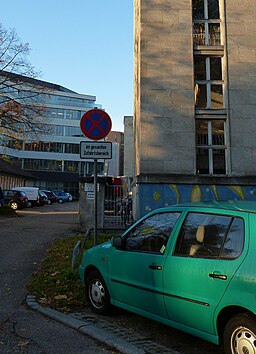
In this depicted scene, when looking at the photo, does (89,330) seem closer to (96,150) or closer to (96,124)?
(96,150)

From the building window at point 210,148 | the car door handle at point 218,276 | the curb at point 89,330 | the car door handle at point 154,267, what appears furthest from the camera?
the building window at point 210,148

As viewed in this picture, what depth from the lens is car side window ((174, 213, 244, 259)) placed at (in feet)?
11.4

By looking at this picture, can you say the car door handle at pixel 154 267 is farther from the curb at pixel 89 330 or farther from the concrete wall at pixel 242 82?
the concrete wall at pixel 242 82

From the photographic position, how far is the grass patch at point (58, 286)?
5.56m

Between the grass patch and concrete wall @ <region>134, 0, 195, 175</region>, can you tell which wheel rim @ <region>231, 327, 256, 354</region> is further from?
concrete wall @ <region>134, 0, 195, 175</region>

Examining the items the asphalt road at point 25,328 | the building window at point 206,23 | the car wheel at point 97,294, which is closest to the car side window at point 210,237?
the asphalt road at point 25,328

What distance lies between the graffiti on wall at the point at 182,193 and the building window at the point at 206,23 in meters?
5.83

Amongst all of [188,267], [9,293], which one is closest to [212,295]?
[188,267]

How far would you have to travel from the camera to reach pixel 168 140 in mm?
13258

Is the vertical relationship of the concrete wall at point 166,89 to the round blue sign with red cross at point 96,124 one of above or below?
above

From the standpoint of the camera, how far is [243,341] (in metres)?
3.19

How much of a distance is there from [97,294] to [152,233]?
136cm

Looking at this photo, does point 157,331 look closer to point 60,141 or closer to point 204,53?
point 204,53

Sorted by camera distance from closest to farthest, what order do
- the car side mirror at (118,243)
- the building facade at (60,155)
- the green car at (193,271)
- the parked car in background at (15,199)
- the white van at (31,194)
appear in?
1. the green car at (193,271)
2. the car side mirror at (118,243)
3. the parked car in background at (15,199)
4. the white van at (31,194)
5. the building facade at (60,155)
